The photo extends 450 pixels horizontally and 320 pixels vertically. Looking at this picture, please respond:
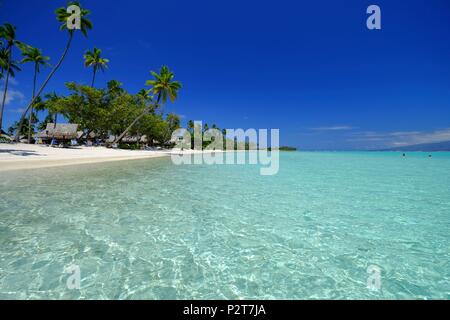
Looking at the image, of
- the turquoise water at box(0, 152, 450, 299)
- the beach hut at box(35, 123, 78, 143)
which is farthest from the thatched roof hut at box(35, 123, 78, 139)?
the turquoise water at box(0, 152, 450, 299)

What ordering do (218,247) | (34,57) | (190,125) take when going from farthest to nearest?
(190,125) → (34,57) → (218,247)

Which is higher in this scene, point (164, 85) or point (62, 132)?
point (164, 85)

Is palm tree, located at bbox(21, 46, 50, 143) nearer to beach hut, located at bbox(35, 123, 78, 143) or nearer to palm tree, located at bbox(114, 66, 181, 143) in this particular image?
beach hut, located at bbox(35, 123, 78, 143)

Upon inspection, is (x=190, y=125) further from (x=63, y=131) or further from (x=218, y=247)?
(x=218, y=247)

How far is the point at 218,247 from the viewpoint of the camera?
4.38m

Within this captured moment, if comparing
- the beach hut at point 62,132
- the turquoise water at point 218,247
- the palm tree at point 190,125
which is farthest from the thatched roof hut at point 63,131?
the palm tree at point 190,125

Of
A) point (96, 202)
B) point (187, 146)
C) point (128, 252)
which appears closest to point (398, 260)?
point (128, 252)

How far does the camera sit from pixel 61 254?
152 inches

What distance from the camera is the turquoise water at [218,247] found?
10.3 ft

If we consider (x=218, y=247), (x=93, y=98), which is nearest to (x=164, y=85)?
(x=93, y=98)

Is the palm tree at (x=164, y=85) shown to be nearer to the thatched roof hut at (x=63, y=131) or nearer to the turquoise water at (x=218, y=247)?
the thatched roof hut at (x=63, y=131)

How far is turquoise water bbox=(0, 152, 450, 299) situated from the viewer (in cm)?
313
